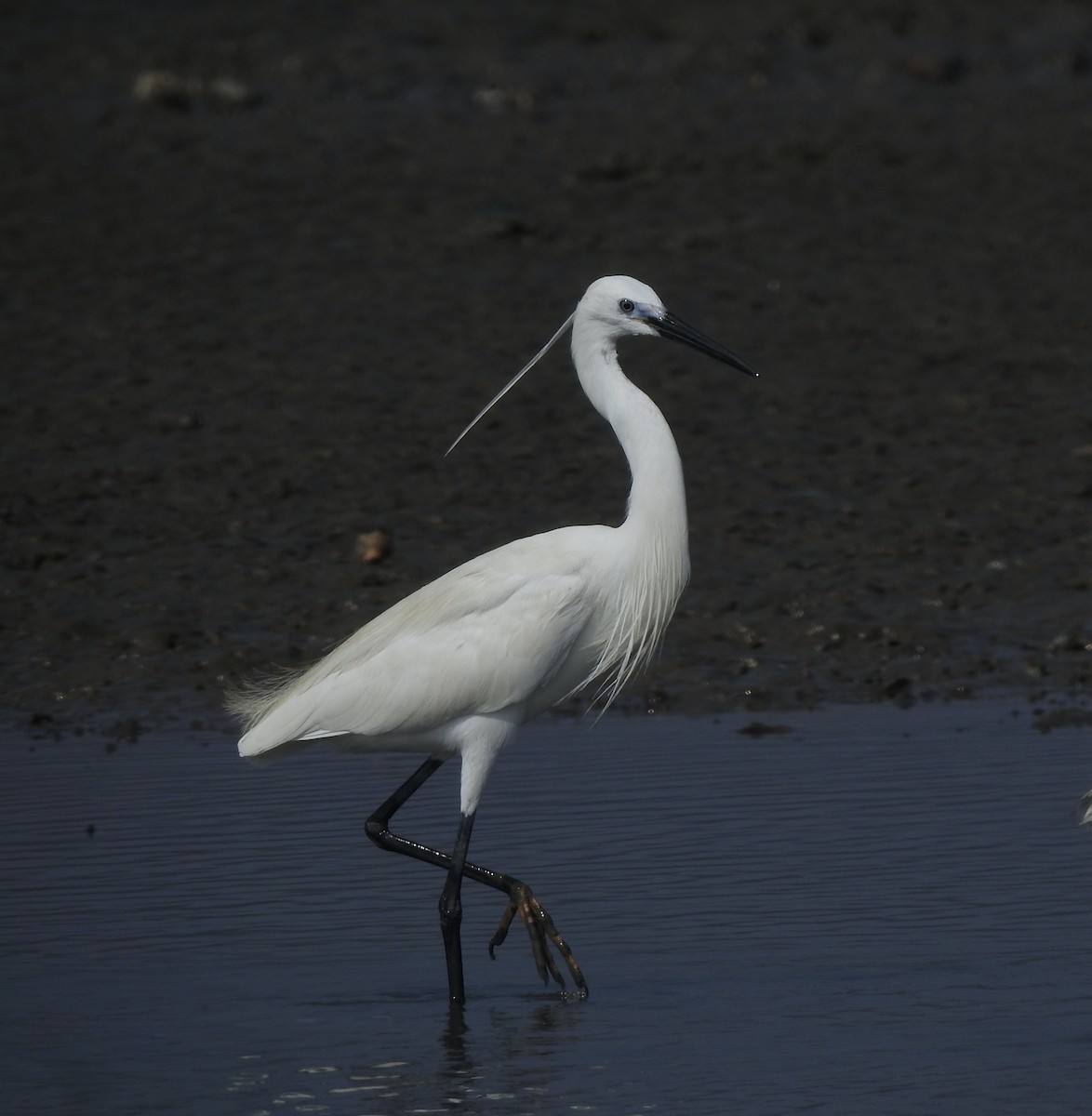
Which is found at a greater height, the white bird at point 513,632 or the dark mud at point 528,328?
the white bird at point 513,632

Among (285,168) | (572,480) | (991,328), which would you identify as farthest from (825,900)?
(285,168)

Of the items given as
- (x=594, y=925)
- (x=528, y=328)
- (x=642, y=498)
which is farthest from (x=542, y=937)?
(x=528, y=328)

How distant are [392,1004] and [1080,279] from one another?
982 cm

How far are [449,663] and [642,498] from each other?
29.9 inches

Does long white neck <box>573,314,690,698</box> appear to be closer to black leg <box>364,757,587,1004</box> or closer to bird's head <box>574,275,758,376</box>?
bird's head <box>574,275,758,376</box>

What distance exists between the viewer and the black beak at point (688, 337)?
6965 millimetres

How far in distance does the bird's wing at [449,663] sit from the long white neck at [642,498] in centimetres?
17

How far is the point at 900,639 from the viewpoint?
9594mm

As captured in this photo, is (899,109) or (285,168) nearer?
(285,168)

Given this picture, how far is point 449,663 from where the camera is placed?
6.83 metres

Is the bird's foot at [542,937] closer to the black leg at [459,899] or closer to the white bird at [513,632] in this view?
the black leg at [459,899]

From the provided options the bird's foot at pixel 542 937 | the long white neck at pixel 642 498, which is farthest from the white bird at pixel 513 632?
the bird's foot at pixel 542 937

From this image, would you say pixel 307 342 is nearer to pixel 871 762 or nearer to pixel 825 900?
pixel 871 762

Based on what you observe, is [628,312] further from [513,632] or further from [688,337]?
[513,632]
